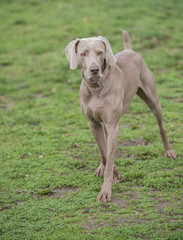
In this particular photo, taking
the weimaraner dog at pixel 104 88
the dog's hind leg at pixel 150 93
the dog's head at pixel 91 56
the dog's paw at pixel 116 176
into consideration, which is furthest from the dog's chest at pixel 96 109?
the dog's hind leg at pixel 150 93

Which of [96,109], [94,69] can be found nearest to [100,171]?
[96,109]

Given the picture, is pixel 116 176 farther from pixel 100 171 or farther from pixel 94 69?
pixel 94 69

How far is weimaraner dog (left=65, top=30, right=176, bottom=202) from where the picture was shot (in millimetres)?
4262

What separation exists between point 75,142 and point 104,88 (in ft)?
5.71

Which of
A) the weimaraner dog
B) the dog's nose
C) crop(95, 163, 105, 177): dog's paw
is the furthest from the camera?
crop(95, 163, 105, 177): dog's paw

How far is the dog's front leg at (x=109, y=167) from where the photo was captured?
4.35m

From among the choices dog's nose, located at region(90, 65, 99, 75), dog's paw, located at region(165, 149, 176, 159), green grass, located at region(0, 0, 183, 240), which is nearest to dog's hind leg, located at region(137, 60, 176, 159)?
dog's paw, located at region(165, 149, 176, 159)

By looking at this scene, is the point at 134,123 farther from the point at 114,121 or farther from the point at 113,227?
the point at 113,227

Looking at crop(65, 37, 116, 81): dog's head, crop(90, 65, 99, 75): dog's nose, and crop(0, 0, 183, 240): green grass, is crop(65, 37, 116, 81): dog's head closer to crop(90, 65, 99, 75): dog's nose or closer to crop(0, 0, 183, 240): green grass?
crop(90, 65, 99, 75): dog's nose

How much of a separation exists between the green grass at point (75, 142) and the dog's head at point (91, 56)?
130cm

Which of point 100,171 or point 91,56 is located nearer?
point 91,56

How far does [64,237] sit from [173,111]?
3677 millimetres

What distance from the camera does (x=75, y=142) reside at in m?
6.04

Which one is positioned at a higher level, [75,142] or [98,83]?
[98,83]
